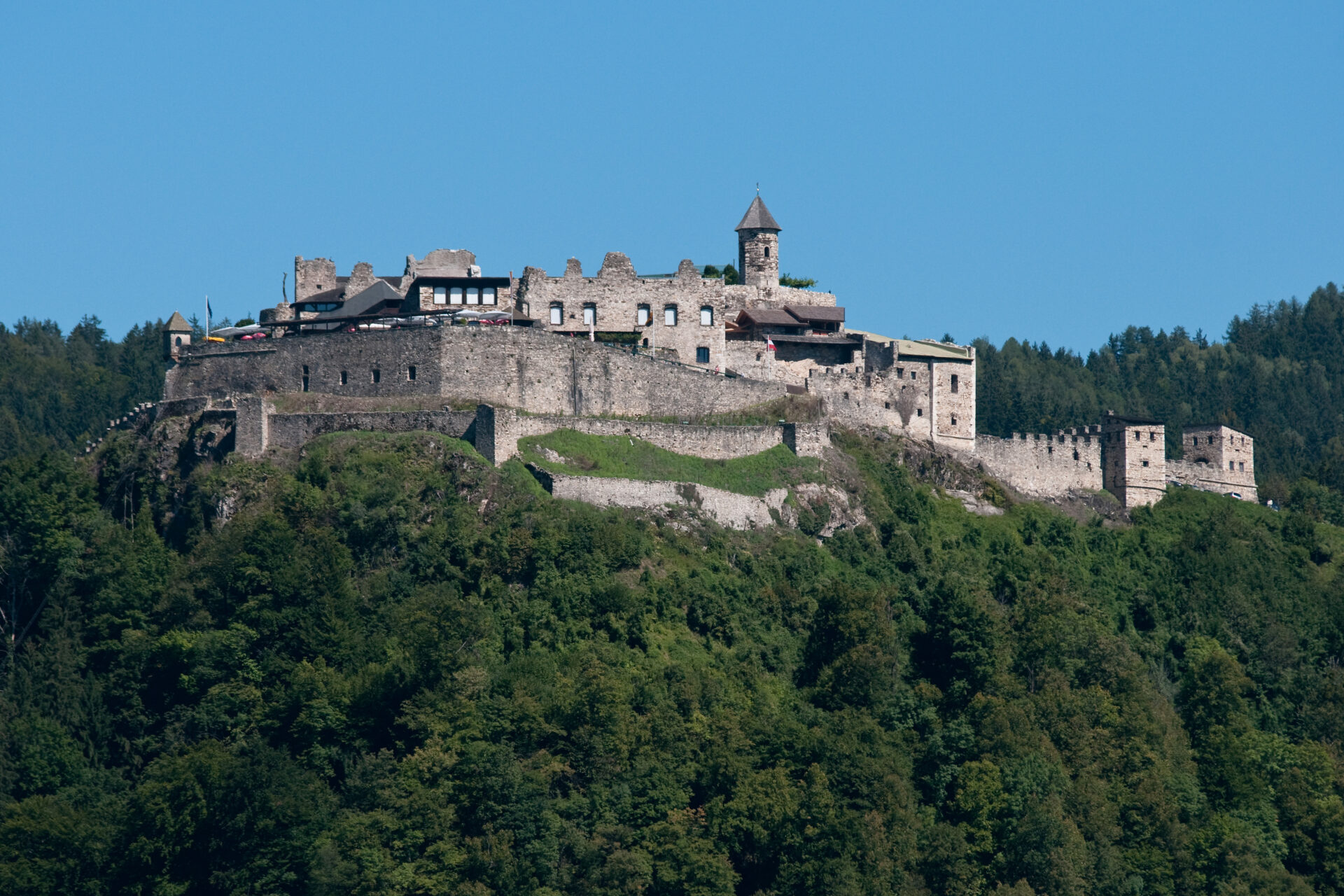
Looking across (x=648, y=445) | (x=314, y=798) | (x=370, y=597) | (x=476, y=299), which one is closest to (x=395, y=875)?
(x=314, y=798)

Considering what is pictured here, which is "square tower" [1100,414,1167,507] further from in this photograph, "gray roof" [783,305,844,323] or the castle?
"gray roof" [783,305,844,323]

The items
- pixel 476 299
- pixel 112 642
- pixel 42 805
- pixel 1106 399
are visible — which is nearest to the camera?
pixel 42 805

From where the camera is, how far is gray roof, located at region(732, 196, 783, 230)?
8106 centimetres

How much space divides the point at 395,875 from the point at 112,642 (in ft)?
44.4

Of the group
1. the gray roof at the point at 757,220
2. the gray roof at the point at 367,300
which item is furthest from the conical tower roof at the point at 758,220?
the gray roof at the point at 367,300

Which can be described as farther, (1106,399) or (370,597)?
(1106,399)

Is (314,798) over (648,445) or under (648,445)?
under

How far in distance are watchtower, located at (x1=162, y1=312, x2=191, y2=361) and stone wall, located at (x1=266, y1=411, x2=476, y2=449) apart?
910 cm

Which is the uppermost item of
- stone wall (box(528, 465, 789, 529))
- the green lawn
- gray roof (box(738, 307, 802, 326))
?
gray roof (box(738, 307, 802, 326))

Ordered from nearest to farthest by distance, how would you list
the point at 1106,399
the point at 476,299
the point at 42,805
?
the point at 42,805 < the point at 476,299 < the point at 1106,399

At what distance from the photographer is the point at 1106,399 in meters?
134

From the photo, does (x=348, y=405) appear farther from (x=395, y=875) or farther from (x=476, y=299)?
(x=395, y=875)

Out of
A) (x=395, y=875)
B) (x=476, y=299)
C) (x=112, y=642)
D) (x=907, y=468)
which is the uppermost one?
Result: (x=476, y=299)

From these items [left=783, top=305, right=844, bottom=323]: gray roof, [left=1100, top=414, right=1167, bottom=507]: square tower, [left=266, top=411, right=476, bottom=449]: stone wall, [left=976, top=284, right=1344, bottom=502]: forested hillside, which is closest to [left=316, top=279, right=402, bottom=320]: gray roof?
[left=266, top=411, right=476, bottom=449]: stone wall
